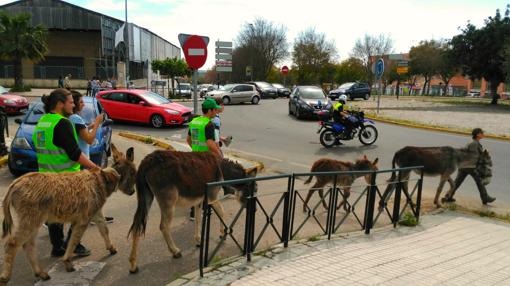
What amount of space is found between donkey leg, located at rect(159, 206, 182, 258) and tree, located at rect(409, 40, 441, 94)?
63575mm

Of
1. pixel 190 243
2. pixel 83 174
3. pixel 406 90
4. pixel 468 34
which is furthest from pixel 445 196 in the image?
pixel 406 90

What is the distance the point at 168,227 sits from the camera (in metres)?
4.61

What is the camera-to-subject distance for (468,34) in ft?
112

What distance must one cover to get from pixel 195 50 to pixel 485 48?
3266 cm

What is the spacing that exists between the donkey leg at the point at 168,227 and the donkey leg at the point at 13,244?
131cm

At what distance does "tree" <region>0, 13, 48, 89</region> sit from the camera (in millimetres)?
33156

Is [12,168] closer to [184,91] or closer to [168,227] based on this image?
[168,227]

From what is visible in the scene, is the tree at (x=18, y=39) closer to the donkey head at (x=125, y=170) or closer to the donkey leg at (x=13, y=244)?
the donkey head at (x=125, y=170)

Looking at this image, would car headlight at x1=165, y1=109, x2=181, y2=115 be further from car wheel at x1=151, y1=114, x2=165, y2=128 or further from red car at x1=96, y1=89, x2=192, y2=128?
car wheel at x1=151, y1=114, x2=165, y2=128

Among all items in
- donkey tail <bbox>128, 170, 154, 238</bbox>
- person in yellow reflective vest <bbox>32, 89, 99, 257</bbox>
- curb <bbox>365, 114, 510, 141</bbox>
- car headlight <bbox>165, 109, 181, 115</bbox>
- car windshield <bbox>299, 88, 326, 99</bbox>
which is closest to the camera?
person in yellow reflective vest <bbox>32, 89, 99, 257</bbox>

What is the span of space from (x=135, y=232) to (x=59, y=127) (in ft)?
4.38

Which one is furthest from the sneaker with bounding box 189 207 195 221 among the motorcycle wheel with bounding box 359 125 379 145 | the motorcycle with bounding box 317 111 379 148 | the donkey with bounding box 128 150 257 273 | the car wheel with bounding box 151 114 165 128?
the car wheel with bounding box 151 114 165 128

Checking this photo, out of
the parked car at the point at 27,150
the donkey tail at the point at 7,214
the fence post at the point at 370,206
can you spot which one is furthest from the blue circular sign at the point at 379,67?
the donkey tail at the point at 7,214

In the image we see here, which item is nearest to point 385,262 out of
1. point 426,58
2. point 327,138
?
point 327,138
